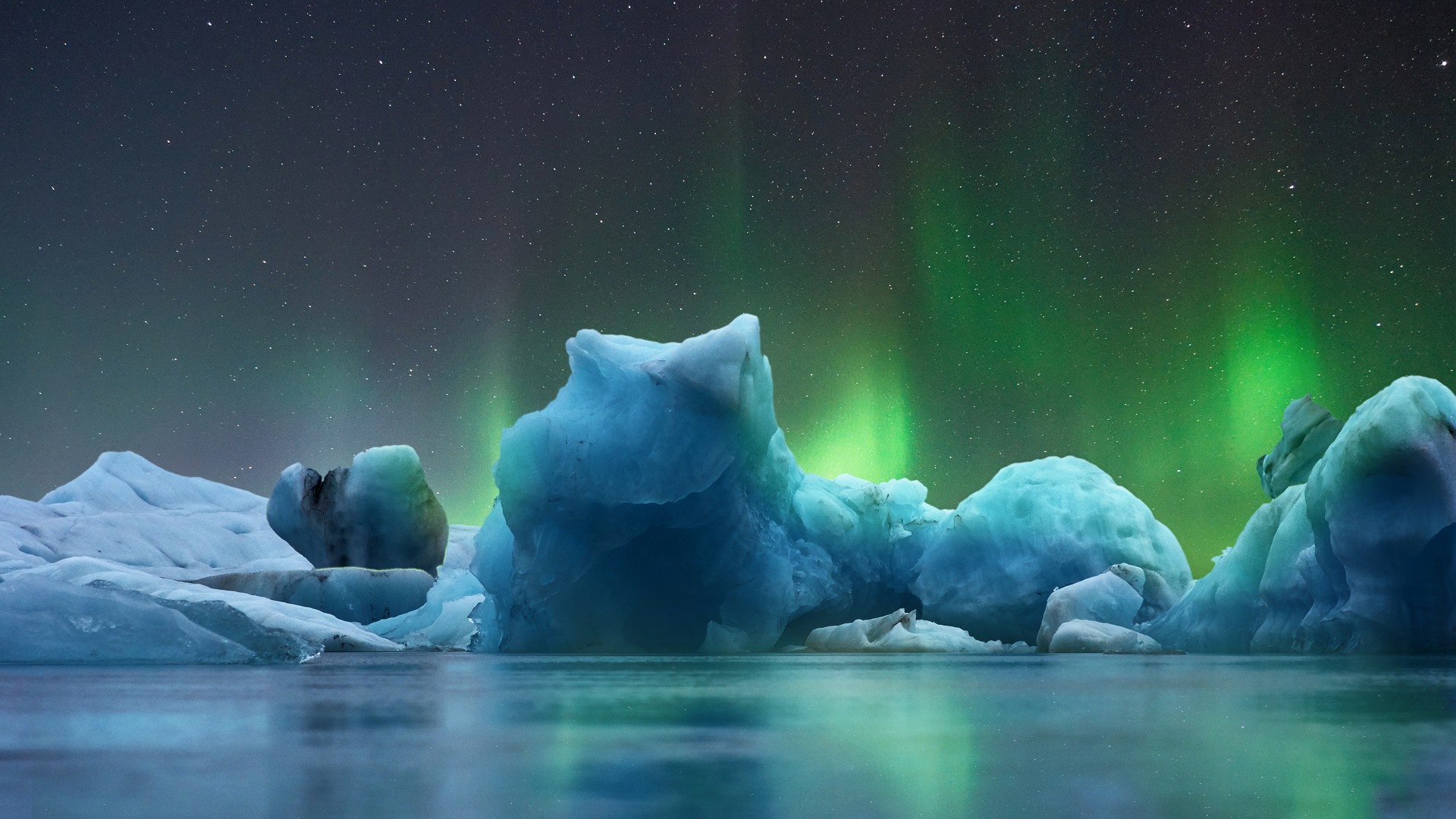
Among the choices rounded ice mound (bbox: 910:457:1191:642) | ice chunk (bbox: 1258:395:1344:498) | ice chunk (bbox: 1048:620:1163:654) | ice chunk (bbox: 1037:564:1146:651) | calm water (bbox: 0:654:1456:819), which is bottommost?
ice chunk (bbox: 1048:620:1163:654)

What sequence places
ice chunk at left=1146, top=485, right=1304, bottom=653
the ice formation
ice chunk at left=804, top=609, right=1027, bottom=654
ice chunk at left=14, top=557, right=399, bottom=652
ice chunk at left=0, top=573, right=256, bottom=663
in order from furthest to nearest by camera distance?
ice chunk at left=1146, top=485, right=1304, bottom=653, ice chunk at left=804, top=609, right=1027, bottom=654, the ice formation, ice chunk at left=14, top=557, right=399, bottom=652, ice chunk at left=0, top=573, right=256, bottom=663

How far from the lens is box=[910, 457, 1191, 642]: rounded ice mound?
38.6ft

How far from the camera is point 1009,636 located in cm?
1214

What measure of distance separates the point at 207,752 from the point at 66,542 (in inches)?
801

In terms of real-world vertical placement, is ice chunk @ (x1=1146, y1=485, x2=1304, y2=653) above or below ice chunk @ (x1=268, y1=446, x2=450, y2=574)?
below

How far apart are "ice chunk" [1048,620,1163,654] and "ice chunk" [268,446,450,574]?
8.16 metres

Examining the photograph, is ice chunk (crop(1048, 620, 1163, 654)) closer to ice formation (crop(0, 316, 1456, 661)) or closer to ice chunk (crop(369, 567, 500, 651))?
ice formation (crop(0, 316, 1456, 661))

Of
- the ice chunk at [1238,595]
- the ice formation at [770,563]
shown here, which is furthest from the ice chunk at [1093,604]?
the ice chunk at [1238,595]

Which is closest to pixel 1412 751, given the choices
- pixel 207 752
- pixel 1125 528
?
pixel 207 752

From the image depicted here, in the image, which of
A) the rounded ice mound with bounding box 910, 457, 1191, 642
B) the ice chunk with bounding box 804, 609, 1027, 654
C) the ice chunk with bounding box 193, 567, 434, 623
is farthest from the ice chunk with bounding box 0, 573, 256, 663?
the rounded ice mound with bounding box 910, 457, 1191, 642

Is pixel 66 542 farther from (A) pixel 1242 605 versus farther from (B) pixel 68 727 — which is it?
(B) pixel 68 727

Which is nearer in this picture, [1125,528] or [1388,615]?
[1388,615]

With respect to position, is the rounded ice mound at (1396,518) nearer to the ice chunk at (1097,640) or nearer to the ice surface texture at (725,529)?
the ice chunk at (1097,640)

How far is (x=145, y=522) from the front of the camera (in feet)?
76.8
